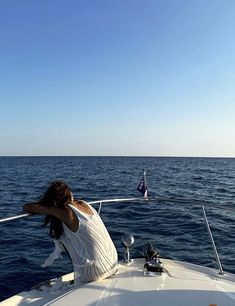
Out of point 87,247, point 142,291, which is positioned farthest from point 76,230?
point 142,291

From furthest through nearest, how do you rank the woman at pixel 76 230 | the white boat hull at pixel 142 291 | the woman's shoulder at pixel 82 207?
1. the woman's shoulder at pixel 82 207
2. the woman at pixel 76 230
3. the white boat hull at pixel 142 291

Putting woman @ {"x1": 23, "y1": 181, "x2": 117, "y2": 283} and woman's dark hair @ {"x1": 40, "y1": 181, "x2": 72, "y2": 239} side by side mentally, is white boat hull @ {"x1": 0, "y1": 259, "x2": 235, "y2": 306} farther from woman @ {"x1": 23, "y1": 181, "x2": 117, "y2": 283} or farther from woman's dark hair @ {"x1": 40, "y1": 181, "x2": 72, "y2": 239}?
woman's dark hair @ {"x1": 40, "y1": 181, "x2": 72, "y2": 239}

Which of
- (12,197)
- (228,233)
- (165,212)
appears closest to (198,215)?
(165,212)

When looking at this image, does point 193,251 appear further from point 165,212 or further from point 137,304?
point 137,304

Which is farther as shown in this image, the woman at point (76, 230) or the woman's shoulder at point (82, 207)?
the woman's shoulder at point (82, 207)

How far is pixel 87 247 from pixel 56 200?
55cm

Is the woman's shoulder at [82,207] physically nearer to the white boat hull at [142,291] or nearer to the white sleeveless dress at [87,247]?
the white sleeveless dress at [87,247]

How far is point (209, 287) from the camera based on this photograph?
3281 millimetres

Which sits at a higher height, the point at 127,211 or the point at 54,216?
the point at 54,216

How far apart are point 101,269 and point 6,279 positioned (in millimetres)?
4758

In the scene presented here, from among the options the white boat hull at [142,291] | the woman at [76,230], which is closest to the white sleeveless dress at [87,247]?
the woman at [76,230]

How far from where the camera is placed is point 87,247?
3.52m

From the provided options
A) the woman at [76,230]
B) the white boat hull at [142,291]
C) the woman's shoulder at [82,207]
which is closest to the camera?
the white boat hull at [142,291]

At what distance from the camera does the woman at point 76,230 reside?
3.46 metres
